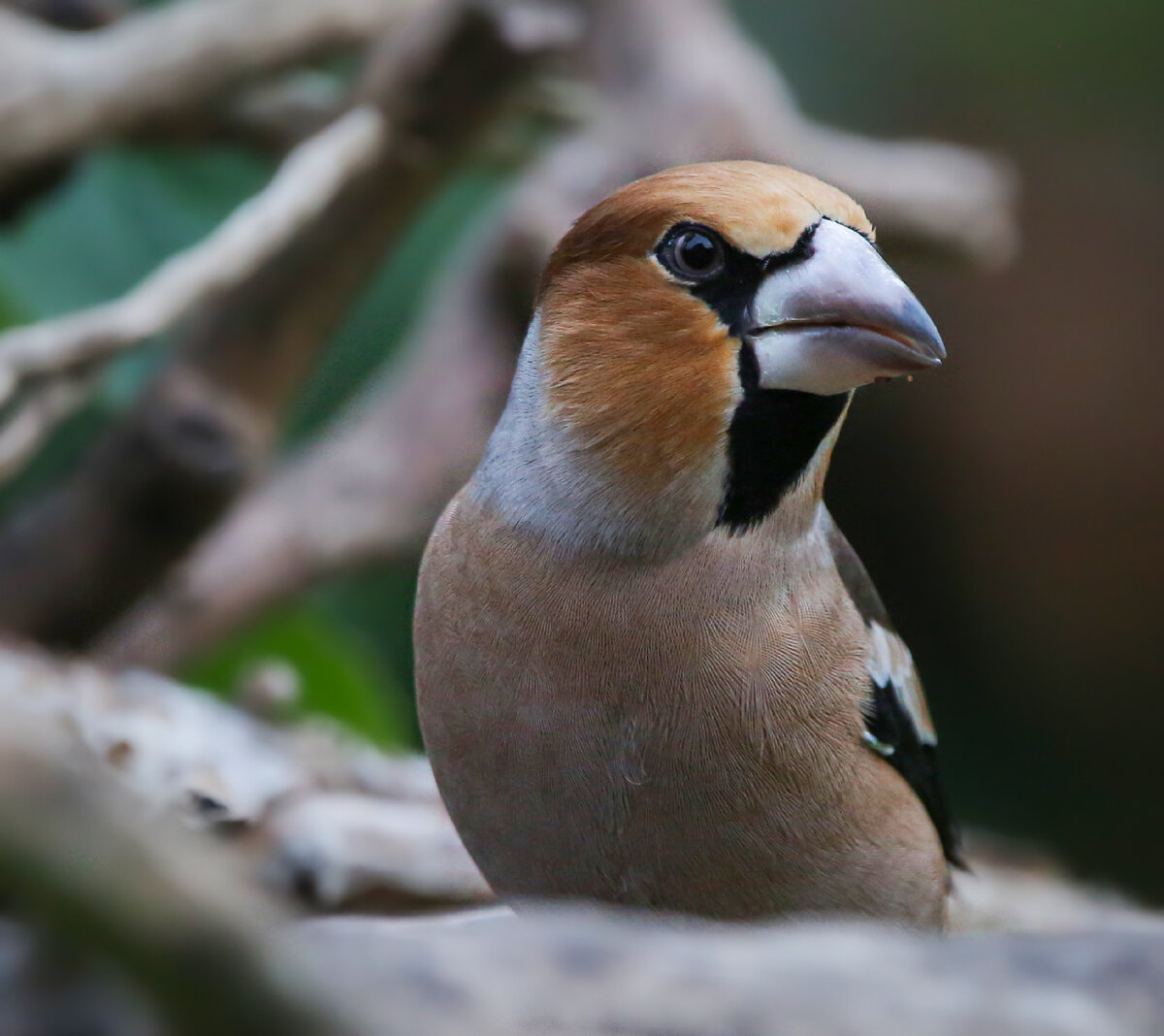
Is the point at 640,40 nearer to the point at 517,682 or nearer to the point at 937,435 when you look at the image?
the point at 937,435

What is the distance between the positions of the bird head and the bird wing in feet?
0.67

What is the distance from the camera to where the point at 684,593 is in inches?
58.2

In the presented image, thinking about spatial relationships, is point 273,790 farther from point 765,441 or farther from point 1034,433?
point 1034,433

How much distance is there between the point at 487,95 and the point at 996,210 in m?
1.83

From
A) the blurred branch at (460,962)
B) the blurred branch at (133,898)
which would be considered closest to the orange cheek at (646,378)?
the blurred branch at (460,962)

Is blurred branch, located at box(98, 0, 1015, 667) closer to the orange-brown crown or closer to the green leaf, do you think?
the green leaf

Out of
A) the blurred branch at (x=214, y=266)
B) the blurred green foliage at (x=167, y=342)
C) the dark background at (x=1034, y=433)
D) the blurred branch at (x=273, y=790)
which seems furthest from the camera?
the dark background at (x=1034, y=433)

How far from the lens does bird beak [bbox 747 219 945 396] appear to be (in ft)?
4.63

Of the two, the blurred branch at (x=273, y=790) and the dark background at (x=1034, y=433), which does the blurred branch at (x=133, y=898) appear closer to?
the blurred branch at (x=273, y=790)

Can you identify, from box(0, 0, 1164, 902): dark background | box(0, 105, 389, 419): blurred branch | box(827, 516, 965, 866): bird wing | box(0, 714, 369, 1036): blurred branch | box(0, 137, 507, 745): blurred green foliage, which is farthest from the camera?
box(0, 0, 1164, 902): dark background

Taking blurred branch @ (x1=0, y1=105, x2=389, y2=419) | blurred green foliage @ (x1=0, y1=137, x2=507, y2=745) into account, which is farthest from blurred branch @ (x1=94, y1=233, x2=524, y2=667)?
blurred branch @ (x1=0, y1=105, x2=389, y2=419)

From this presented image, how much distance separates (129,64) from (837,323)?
2000 mm

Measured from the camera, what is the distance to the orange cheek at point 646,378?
1.47 metres

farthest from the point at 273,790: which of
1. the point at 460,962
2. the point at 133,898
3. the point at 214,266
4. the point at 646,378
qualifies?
the point at 133,898
